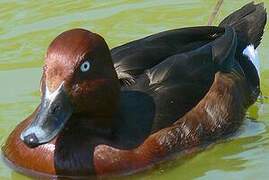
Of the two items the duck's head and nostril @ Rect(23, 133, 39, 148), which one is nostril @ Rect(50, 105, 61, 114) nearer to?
the duck's head

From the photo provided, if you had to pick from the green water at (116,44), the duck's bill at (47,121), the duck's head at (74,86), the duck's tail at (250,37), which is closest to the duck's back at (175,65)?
the duck's tail at (250,37)

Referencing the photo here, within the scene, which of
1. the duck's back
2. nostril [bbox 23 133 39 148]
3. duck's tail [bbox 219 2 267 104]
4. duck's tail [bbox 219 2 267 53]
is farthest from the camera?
duck's tail [bbox 219 2 267 53]

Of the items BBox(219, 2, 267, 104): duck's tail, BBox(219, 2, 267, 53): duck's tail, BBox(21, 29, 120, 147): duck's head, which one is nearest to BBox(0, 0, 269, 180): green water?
BBox(219, 2, 267, 104): duck's tail

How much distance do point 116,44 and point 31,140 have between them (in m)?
3.01

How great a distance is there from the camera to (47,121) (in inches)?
231

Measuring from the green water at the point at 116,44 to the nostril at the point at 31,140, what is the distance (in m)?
0.69

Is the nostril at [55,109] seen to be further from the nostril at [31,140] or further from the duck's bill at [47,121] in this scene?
the nostril at [31,140]

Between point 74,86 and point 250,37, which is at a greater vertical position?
point 74,86

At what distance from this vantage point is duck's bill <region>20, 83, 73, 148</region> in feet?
19.1

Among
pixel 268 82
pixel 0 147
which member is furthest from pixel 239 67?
pixel 0 147

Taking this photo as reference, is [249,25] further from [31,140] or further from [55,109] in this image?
[31,140]

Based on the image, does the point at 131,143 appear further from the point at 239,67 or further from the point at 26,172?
the point at 239,67

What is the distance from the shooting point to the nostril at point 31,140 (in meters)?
5.80

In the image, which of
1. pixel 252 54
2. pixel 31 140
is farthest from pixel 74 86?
pixel 252 54
